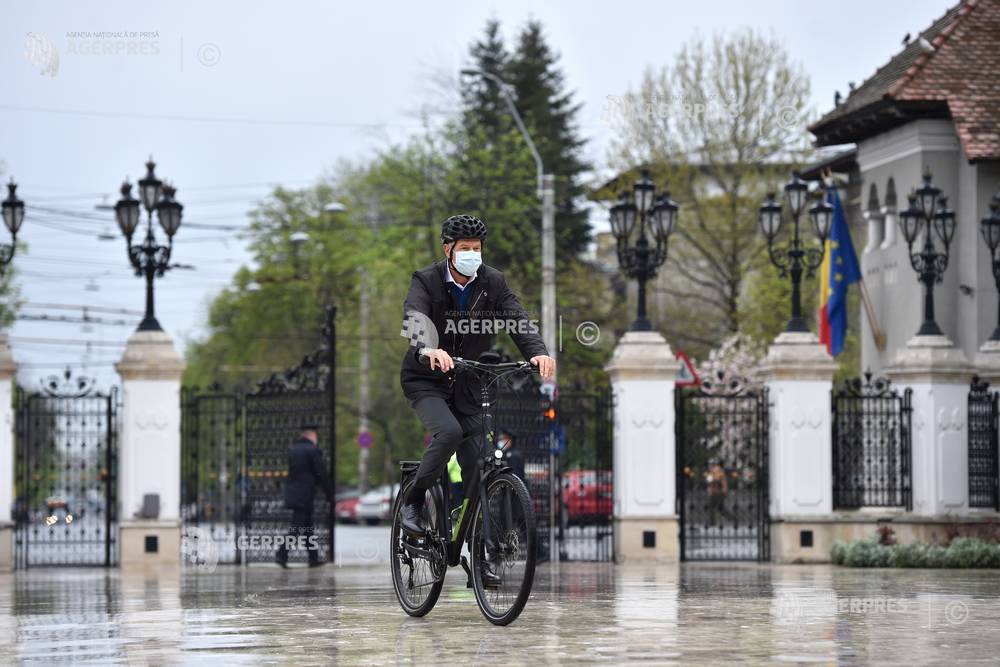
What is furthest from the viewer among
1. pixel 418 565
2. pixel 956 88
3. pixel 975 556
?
pixel 956 88

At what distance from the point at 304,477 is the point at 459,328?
11771mm

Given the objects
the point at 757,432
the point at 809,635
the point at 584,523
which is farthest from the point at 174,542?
the point at 809,635

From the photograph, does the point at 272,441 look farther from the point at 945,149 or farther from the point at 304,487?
A: the point at 945,149

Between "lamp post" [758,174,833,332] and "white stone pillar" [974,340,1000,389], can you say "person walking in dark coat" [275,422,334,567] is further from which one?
"white stone pillar" [974,340,1000,389]

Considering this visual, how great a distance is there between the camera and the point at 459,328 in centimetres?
1102

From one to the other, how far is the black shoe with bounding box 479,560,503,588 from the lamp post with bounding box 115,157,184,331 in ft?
44.1

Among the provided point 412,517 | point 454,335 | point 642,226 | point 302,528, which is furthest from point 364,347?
point 454,335

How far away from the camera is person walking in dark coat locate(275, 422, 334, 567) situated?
2241cm

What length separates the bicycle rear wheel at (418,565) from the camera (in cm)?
1108

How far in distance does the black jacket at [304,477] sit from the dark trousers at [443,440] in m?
11.6

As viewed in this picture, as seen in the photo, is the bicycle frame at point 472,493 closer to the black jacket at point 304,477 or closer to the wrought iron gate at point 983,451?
the black jacket at point 304,477

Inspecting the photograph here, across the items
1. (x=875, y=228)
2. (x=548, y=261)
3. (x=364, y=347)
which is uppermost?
(x=875, y=228)

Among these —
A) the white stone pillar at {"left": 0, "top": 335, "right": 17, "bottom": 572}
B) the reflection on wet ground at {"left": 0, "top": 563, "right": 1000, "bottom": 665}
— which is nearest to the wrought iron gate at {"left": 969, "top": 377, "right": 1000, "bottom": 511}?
the reflection on wet ground at {"left": 0, "top": 563, "right": 1000, "bottom": 665}

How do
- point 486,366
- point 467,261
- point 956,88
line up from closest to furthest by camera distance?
point 486,366
point 467,261
point 956,88
